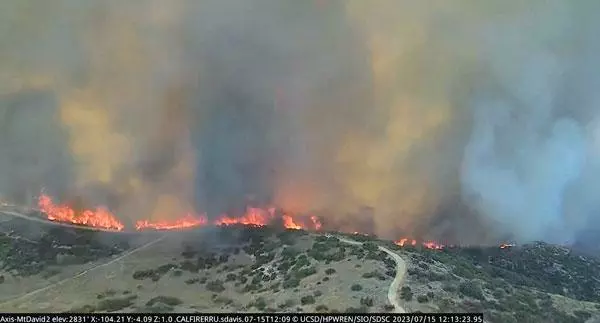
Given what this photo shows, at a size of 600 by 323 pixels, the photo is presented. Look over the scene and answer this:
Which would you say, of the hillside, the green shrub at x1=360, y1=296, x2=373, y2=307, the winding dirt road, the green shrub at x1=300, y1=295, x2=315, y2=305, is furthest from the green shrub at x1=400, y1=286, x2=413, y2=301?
the green shrub at x1=300, y1=295, x2=315, y2=305

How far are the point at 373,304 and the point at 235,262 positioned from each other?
1931cm

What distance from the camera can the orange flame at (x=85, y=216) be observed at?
66.4 m

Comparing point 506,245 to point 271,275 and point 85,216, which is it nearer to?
point 271,275

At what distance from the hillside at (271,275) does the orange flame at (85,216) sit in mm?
2602

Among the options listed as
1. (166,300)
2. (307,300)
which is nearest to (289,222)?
(166,300)

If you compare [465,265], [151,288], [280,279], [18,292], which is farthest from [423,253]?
[18,292]

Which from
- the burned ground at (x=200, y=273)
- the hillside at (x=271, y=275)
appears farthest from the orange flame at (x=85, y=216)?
the burned ground at (x=200, y=273)

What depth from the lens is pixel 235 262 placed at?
5369 centimetres

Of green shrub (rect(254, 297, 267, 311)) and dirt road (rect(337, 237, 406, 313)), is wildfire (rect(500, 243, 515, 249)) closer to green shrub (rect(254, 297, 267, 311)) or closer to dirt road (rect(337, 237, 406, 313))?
dirt road (rect(337, 237, 406, 313))

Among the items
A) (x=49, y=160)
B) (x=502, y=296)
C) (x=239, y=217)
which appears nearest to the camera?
(x=502, y=296)

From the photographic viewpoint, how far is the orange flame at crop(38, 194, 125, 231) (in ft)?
218

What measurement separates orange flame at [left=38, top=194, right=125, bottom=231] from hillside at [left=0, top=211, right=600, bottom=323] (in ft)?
8.54

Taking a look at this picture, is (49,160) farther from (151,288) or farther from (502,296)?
(502,296)

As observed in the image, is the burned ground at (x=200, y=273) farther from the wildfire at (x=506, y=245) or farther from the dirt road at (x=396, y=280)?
the wildfire at (x=506, y=245)
